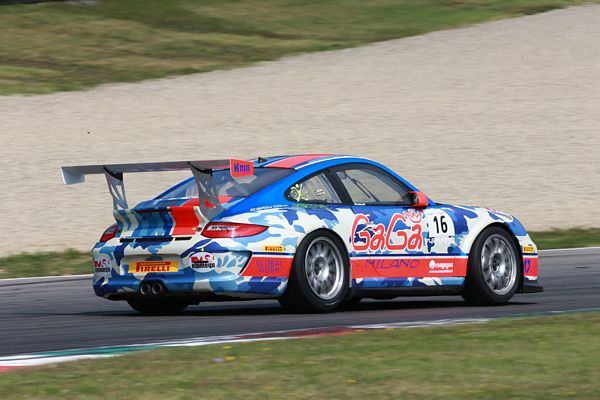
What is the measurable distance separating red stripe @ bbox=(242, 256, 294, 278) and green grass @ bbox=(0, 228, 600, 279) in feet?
20.2

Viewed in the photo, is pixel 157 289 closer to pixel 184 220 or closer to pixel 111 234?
pixel 184 220

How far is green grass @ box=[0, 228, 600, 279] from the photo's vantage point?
52.9ft

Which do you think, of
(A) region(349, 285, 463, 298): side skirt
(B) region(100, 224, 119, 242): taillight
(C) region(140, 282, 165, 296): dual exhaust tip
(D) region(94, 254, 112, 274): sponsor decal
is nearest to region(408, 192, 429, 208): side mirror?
(A) region(349, 285, 463, 298): side skirt

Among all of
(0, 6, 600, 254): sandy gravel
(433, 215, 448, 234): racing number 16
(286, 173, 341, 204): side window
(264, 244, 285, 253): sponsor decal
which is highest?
(0, 6, 600, 254): sandy gravel

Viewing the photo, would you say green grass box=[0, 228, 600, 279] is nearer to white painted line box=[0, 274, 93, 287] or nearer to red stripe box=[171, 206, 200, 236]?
white painted line box=[0, 274, 93, 287]

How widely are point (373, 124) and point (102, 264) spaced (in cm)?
1828

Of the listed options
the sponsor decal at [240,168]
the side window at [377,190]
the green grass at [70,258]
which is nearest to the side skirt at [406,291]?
the side window at [377,190]

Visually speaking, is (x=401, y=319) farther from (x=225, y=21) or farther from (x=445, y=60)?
(x=225, y=21)

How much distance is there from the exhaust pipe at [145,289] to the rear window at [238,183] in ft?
2.95

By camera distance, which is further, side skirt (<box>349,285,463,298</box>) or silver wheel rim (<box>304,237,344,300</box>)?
side skirt (<box>349,285,463,298</box>)

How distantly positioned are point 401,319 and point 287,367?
3154 mm

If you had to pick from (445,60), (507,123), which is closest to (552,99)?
(507,123)

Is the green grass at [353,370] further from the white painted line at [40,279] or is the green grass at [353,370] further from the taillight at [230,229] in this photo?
the white painted line at [40,279]

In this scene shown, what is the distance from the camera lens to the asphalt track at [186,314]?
9.19 meters
